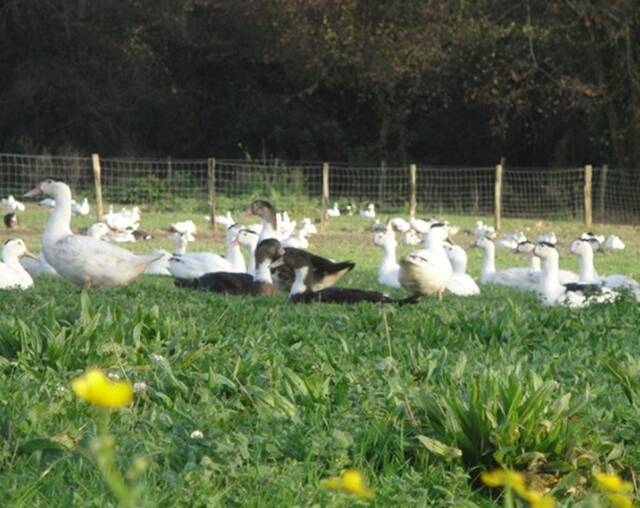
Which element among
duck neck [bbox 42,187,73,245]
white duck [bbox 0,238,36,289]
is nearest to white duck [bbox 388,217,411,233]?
white duck [bbox 0,238,36,289]

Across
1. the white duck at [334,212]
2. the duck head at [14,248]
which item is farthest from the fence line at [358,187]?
the duck head at [14,248]

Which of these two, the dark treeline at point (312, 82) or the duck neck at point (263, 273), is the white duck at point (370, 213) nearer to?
the dark treeline at point (312, 82)

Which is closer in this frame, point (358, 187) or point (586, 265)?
point (586, 265)

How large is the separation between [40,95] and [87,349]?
32.0m

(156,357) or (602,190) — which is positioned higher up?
(156,357)

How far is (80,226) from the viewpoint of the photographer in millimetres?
24219

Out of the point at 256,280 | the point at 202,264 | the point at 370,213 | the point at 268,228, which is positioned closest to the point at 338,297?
the point at 256,280

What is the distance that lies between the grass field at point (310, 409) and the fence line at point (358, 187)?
69.6ft

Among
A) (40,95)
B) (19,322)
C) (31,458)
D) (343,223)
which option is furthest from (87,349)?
(40,95)

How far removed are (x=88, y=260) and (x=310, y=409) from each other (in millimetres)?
6451

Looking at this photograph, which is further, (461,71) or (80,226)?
(461,71)

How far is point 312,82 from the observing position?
36.8 m

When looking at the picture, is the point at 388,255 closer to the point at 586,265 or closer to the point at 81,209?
the point at 586,265

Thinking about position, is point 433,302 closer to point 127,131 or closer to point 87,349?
point 87,349
